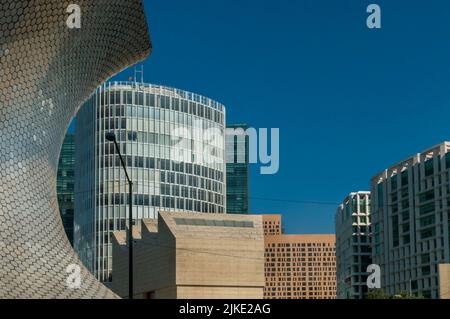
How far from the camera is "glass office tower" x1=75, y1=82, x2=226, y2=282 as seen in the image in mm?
104062

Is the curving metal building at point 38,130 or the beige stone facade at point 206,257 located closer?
the curving metal building at point 38,130

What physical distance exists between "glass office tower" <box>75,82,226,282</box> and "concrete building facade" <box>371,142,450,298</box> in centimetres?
2596

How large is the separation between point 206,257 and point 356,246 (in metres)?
73.9

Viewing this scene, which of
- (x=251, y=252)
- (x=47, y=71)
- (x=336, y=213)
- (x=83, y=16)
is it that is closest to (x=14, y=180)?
(x=47, y=71)

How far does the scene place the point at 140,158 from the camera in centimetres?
10425

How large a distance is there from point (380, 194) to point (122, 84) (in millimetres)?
40675

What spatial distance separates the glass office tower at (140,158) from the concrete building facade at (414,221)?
26.0 meters

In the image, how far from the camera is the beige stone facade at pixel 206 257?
224 ft

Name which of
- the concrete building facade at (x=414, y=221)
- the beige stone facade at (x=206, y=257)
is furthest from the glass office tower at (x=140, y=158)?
the beige stone facade at (x=206, y=257)

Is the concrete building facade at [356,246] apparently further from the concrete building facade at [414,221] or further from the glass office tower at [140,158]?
the glass office tower at [140,158]
